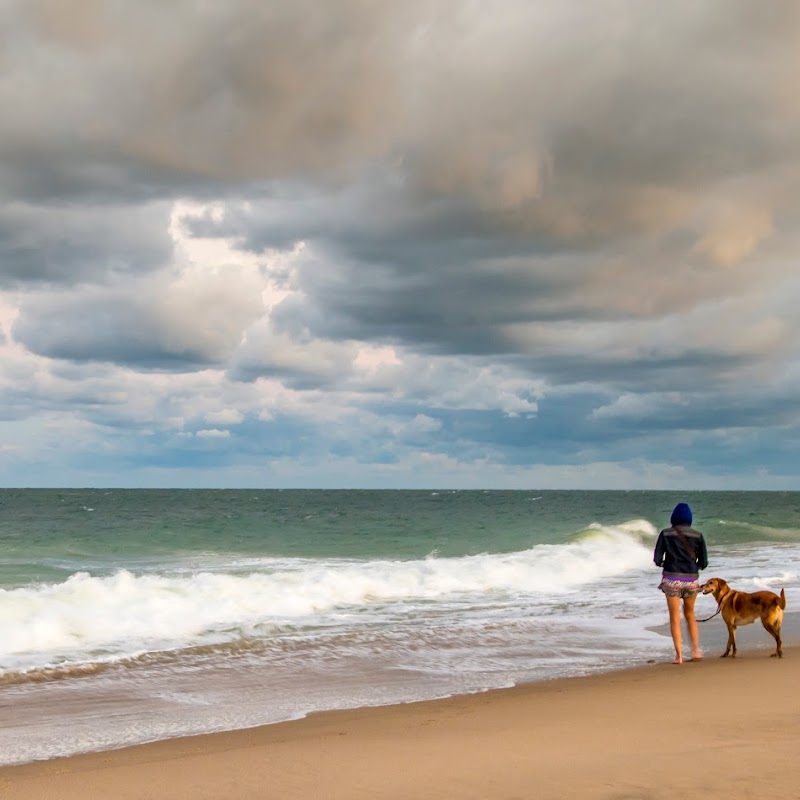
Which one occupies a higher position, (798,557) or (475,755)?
(475,755)

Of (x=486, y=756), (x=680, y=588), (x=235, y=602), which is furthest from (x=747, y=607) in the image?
(x=235, y=602)

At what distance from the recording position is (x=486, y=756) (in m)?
5.92

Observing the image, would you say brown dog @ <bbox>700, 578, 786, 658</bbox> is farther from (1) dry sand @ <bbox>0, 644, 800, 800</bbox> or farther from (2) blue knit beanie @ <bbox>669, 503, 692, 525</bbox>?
(1) dry sand @ <bbox>0, 644, 800, 800</bbox>

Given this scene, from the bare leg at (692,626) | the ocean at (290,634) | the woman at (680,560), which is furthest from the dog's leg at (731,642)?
the ocean at (290,634)

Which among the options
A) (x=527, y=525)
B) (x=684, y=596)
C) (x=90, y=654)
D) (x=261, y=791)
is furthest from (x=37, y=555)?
(x=527, y=525)

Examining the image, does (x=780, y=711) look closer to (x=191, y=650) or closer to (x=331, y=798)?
(x=331, y=798)

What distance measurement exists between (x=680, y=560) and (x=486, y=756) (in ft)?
17.7

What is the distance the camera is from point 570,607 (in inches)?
634

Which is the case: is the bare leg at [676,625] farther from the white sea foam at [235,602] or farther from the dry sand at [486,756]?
the white sea foam at [235,602]

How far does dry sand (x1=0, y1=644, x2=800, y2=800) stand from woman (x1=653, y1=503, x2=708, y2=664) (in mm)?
2202

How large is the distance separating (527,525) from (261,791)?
4848cm

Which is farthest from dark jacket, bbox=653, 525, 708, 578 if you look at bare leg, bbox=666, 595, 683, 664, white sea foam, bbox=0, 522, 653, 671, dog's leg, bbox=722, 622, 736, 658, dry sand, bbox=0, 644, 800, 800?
white sea foam, bbox=0, 522, 653, 671

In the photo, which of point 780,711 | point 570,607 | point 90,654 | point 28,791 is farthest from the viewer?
point 570,607

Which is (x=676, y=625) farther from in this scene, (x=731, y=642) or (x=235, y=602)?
(x=235, y=602)
